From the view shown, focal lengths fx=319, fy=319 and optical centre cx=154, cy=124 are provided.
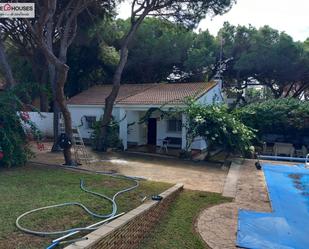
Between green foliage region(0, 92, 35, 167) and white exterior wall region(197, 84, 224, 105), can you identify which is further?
white exterior wall region(197, 84, 224, 105)

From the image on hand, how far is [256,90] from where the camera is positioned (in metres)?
42.8

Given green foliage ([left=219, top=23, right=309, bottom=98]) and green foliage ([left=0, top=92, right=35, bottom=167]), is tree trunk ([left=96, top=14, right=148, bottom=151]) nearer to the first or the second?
green foliage ([left=0, top=92, right=35, bottom=167])

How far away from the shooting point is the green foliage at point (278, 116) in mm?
18359

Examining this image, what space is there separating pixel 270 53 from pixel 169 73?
841 cm

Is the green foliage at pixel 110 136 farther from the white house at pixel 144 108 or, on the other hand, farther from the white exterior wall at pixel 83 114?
the white exterior wall at pixel 83 114

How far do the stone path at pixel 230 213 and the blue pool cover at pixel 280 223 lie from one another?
16 centimetres

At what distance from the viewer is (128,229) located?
5.33m

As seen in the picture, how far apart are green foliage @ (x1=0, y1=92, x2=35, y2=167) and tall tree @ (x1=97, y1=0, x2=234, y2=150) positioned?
588cm

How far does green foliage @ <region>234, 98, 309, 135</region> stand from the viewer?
18.4 meters

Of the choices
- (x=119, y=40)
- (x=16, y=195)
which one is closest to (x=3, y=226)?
(x=16, y=195)

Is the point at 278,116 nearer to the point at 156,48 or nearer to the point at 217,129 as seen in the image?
the point at 217,129

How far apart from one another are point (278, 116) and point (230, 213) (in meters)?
13.1

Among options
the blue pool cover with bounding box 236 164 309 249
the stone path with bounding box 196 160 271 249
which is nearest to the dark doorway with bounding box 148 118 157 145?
the stone path with bounding box 196 160 271 249

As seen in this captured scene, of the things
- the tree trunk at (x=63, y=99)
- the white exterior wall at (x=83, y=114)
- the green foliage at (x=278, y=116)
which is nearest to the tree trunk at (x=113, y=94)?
the white exterior wall at (x=83, y=114)
